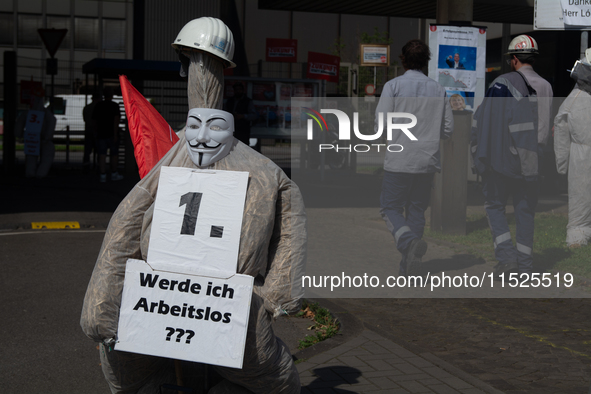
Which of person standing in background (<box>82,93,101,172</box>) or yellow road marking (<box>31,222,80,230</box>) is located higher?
person standing in background (<box>82,93,101,172</box>)

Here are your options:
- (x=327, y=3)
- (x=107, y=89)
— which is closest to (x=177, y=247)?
(x=327, y=3)

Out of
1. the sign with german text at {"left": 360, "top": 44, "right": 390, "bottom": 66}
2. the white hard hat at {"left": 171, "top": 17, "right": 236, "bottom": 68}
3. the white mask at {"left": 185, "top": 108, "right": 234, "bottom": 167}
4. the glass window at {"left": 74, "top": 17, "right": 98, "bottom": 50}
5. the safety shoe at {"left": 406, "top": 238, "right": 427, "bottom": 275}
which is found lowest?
the safety shoe at {"left": 406, "top": 238, "right": 427, "bottom": 275}

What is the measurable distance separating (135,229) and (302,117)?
1452 cm

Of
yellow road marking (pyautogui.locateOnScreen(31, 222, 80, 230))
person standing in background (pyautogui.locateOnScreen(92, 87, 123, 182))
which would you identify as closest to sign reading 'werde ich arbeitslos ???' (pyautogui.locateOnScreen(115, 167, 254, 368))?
yellow road marking (pyautogui.locateOnScreen(31, 222, 80, 230))

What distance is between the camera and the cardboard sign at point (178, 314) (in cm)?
265

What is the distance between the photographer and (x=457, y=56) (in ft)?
28.4

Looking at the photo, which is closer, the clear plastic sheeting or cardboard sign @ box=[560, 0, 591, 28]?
the clear plastic sheeting

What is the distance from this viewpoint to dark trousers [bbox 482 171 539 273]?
675cm

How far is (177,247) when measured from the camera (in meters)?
2.71

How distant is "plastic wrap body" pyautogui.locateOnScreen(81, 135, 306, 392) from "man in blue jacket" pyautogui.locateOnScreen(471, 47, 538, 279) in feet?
14.0

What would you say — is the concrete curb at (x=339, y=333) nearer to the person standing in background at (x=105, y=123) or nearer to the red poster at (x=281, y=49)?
the person standing in background at (x=105, y=123)

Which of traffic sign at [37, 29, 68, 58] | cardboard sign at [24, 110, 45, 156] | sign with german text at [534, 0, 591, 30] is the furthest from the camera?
traffic sign at [37, 29, 68, 58]

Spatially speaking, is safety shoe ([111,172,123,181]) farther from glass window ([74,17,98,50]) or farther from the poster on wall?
glass window ([74,17,98,50])

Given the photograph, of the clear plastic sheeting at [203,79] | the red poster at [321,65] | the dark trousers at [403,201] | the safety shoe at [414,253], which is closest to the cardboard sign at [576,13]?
the dark trousers at [403,201]
